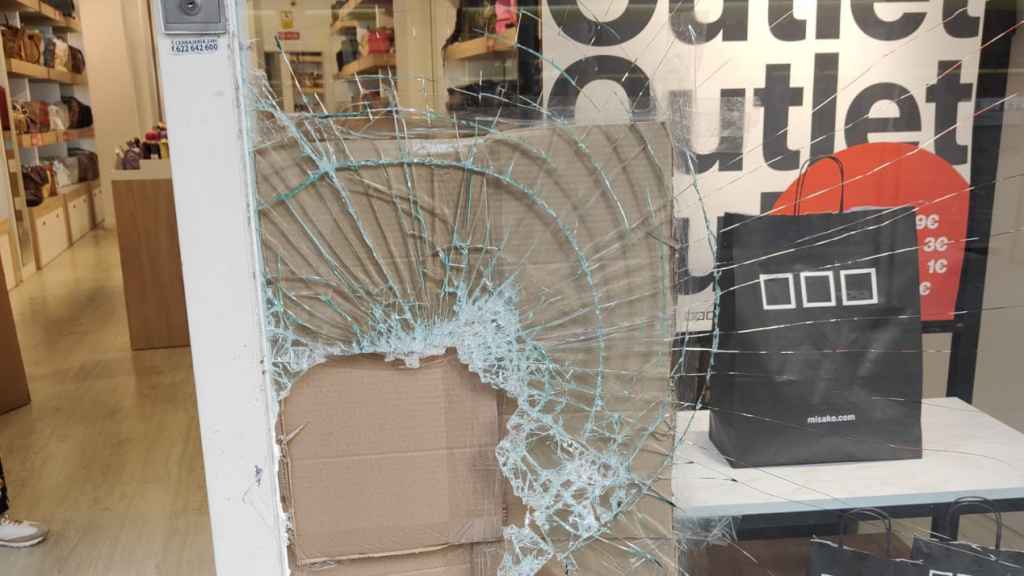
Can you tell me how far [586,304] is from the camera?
2.95 ft

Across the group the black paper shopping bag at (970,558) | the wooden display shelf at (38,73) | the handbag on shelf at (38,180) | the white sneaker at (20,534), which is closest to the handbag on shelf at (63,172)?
the handbag on shelf at (38,180)

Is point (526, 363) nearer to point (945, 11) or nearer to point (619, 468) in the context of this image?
point (619, 468)

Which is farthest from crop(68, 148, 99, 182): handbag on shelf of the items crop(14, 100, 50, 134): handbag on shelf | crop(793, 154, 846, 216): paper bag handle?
crop(793, 154, 846, 216): paper bag handle

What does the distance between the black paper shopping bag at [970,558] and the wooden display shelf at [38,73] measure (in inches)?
247

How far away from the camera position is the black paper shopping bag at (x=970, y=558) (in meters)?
1.05

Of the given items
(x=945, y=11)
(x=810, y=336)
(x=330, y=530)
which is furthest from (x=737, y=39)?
(x=330, y=530)

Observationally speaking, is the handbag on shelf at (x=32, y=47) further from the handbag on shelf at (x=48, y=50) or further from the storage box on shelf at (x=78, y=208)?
the storage box on shelf at (x=78, y=208)

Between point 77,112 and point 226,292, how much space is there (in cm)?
768

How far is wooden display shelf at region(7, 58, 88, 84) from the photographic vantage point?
5.45 metres

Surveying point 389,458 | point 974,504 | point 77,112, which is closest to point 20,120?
point 77,112

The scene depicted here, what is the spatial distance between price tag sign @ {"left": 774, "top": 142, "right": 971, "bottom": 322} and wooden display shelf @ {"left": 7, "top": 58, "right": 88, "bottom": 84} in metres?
5.99

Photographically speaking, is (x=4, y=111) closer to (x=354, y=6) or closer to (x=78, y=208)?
(x=78, y=208)

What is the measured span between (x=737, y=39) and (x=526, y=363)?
0.65 m

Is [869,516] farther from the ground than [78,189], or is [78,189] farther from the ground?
[78,189]
